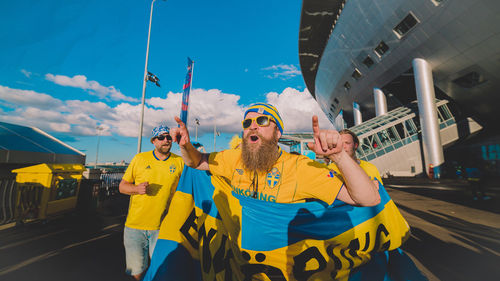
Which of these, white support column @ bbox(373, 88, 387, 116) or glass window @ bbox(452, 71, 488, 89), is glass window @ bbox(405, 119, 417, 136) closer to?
white support column @ bbox(373, 88, 387, 116)

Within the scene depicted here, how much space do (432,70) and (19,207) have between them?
28232 mm

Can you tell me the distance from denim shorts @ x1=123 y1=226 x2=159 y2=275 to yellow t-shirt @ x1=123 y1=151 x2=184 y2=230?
3.3 inches

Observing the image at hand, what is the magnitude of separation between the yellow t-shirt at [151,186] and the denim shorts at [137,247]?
8 centimetres

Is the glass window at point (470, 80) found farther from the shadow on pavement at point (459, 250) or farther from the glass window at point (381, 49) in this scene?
the shadow on pavement at point (459, 250)

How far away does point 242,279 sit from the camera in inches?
75.1

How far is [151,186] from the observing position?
296cm

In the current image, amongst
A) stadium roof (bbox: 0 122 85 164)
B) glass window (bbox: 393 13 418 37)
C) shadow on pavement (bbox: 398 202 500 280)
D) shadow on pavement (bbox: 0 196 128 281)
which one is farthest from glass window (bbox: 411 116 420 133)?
stadium roof (bbox: 0 122 85 164)

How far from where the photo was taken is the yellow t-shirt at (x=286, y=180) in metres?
1.75

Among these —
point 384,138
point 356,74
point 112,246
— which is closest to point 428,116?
point 384,138

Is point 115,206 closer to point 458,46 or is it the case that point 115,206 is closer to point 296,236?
point 296,236

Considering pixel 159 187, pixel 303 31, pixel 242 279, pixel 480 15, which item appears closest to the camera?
pixel 242 279

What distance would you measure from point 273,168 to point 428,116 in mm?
22548

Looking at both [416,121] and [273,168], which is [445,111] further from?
[273,168]

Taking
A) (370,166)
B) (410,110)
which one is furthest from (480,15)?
(370,166)
